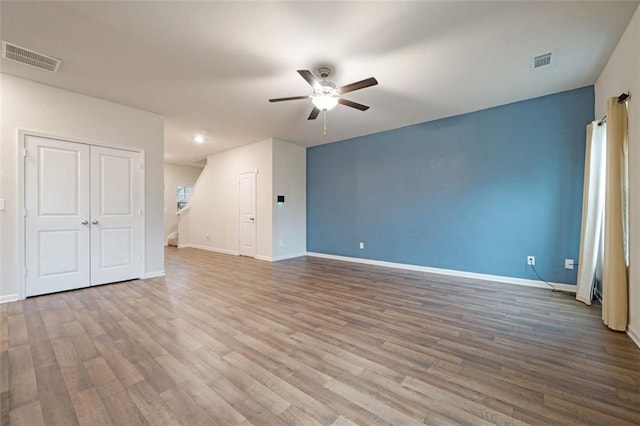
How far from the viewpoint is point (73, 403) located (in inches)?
59.8

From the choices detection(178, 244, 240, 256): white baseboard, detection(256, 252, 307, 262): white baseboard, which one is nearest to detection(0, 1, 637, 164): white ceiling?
detection(256, 252, 307, 262): white baseboard

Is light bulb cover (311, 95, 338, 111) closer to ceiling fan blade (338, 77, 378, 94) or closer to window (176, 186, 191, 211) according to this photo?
ceiling fan blade (338, 77, 378, 94)

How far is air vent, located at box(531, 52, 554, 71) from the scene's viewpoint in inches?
110

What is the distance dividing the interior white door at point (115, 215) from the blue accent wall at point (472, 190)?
157 inches

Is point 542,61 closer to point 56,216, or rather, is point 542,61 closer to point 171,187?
point 56,216

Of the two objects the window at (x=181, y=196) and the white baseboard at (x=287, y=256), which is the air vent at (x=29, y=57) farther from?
the window at (x=181, y=196)

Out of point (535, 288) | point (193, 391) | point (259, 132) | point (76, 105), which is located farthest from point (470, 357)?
point (76, 105)

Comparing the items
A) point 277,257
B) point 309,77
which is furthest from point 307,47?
point 277,257

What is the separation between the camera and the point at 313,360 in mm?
1963

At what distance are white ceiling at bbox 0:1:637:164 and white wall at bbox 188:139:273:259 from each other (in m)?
2.21

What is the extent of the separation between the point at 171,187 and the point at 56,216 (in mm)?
6094

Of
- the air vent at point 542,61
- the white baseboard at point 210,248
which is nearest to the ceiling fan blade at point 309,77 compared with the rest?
the air vent at point 542,61

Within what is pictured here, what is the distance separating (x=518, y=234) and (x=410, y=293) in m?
2.06

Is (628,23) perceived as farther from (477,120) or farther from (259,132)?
(259,132)
